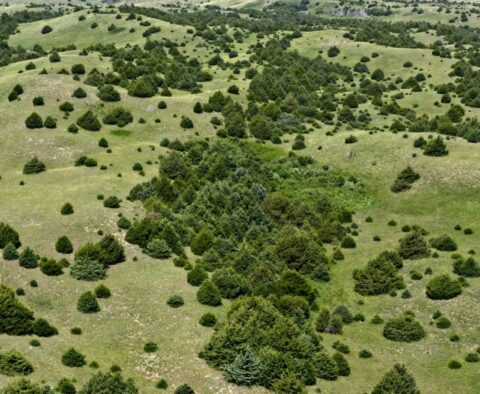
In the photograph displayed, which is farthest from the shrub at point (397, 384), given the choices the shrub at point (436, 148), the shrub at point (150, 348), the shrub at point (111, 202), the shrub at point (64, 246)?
the shrub at point (436, 148)

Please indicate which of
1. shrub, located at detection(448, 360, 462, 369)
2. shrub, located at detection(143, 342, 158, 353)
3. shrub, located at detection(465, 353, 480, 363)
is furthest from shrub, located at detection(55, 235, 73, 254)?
shrub, located at detection(465, 353, 480, 363)

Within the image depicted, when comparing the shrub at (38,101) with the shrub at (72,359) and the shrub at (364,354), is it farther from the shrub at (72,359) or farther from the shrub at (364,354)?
the shrub at (364,354)

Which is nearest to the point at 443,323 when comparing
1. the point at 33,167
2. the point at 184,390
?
the point at 184,390

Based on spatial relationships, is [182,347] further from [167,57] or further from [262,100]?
[167,57]

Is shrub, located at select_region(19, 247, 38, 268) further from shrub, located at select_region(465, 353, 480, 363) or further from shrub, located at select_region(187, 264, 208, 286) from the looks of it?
shrub, located at select_region(465, 353, 480, 363)

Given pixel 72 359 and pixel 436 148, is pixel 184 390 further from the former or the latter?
pixel 436 148
